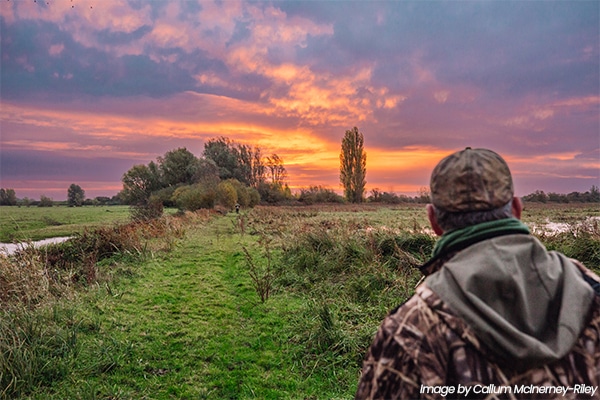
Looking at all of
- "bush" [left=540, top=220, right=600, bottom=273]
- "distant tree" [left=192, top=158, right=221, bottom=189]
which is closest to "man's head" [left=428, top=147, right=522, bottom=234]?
"bush" [left=540, top=220, right=600, bottom=273]

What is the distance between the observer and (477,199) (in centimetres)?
154

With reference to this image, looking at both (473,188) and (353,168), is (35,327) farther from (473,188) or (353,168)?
(353,168)

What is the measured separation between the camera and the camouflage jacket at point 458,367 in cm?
138

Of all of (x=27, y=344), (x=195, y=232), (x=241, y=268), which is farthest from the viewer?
(x=195, y=232)

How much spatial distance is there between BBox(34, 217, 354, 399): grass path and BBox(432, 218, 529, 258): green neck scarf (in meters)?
3.71

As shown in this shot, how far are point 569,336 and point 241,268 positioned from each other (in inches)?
413

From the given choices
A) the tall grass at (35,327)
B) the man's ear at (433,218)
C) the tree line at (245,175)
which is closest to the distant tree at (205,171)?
the tree line at (245,175)

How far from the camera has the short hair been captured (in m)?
1.56

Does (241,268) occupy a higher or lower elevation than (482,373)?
lower

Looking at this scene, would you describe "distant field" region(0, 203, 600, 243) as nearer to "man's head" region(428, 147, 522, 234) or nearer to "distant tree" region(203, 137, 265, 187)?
"man's head" region(428, 147, 522, 234)

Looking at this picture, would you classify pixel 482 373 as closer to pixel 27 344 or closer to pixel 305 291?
pixel 27 344

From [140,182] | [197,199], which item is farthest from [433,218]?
[140,182]

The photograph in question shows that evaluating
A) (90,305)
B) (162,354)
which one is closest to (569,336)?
(162,354)

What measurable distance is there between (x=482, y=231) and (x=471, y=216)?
10 centimetres
